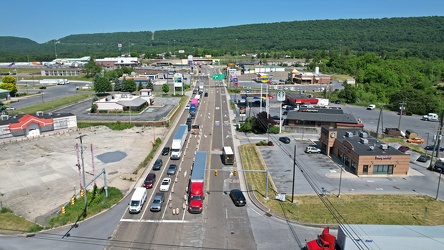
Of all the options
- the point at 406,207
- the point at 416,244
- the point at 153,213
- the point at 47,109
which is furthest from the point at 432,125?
the point at 47,109

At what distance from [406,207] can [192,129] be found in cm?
3493

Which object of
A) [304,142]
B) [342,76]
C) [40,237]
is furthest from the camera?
[342,76]

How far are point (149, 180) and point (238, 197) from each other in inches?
365

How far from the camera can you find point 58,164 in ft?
128

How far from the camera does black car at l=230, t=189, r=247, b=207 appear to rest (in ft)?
94.1

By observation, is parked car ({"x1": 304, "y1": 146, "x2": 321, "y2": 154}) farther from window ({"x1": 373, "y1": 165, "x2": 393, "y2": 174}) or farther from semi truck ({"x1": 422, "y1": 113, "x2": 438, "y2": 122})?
semi truck ({"x1": 422, "y1": 113, "x2": 438, "y2": 122})

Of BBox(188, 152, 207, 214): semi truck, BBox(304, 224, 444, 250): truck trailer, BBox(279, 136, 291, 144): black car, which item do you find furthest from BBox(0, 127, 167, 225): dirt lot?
BBox(304, 224, 444, 250): truck trailer

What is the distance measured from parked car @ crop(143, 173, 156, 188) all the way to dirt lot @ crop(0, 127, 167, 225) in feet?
5.72

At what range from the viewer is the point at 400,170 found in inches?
1458

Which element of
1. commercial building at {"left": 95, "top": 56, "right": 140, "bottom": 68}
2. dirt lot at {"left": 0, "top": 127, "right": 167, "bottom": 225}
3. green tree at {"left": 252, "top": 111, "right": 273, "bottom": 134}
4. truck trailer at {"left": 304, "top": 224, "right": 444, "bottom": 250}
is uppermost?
commercial building at {"left": 95, "top": 56, "right": 140, "bottom": 68}

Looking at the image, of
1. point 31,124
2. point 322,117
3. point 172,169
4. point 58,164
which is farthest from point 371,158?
point 31,124

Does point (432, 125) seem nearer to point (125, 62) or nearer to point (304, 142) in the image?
point (304, 142)

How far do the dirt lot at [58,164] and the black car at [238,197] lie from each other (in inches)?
406

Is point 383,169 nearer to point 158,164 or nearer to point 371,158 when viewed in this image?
point 371,158
